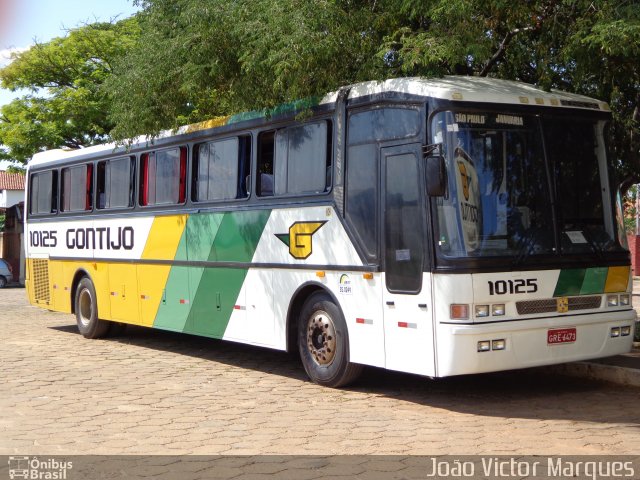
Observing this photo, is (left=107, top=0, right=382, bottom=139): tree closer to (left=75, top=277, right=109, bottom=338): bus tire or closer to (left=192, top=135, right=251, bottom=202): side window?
(left=192, top=135, right=251, bottom=202): side window

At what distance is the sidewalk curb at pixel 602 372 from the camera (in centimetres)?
986

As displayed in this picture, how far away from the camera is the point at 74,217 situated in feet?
52.6

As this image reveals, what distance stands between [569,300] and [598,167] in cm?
153

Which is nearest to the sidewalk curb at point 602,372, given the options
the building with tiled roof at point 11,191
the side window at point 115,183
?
the side window at point 115,183

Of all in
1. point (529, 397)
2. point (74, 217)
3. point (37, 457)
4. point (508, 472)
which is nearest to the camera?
point (508, 472)

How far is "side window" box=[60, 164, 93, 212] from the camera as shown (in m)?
15.7

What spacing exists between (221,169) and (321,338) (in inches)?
123

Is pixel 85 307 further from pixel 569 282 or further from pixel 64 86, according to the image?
pixel 64 86

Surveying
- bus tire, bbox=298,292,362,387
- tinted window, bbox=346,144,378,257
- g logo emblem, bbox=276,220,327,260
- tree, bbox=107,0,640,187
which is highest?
tree, bbox=107,0,640,187

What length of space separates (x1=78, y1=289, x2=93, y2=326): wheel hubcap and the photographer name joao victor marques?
10.3 metres

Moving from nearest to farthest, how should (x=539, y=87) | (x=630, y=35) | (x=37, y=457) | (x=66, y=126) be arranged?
(x=37, y=457) → (x=630, y=35) → (x=539, y=87) → (x=66, y=126)

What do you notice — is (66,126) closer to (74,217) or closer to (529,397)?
(74,217)

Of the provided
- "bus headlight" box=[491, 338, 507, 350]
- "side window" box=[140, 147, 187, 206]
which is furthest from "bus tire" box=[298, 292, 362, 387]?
"side window" box=[140, 147, 187, 206]

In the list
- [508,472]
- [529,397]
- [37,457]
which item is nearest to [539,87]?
[529,397]
